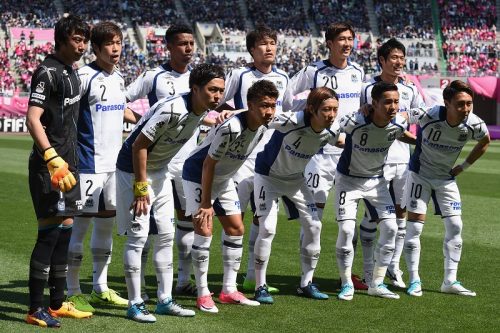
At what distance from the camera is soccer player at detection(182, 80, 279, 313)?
7.51m

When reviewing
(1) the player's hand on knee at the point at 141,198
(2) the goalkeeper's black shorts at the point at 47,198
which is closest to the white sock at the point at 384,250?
(1) the player's hand on knee at the point at 141,198

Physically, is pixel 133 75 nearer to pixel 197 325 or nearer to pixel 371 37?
pixel 371 37

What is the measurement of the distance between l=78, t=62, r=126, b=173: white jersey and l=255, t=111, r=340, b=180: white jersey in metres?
1.48

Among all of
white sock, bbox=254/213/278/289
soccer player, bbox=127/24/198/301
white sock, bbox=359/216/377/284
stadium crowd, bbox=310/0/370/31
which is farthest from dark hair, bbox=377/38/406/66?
stadium crowd, bbox=310/0/370/31

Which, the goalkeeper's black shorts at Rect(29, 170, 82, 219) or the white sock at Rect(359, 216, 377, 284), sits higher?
the goalkeeper's black shorts at Rect(29, 170, 82, 219)

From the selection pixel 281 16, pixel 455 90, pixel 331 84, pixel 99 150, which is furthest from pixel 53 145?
pixel 281 16

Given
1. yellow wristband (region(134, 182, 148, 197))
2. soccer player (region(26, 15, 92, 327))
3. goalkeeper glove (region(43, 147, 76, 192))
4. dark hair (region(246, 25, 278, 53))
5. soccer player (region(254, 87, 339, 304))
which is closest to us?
goalkeeper glove (region(43, 147, 76, 192))

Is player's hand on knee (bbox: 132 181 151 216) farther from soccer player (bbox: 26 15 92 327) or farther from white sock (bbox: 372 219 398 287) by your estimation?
white sock (bbox: 372 219 398 287)

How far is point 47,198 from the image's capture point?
675cm

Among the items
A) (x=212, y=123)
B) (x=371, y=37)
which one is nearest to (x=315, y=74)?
(x=212, y=123)

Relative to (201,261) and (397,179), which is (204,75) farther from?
(397,179)

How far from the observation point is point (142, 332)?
6695 millimetres

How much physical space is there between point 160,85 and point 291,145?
1.63 m

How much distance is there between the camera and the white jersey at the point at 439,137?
8.80m
